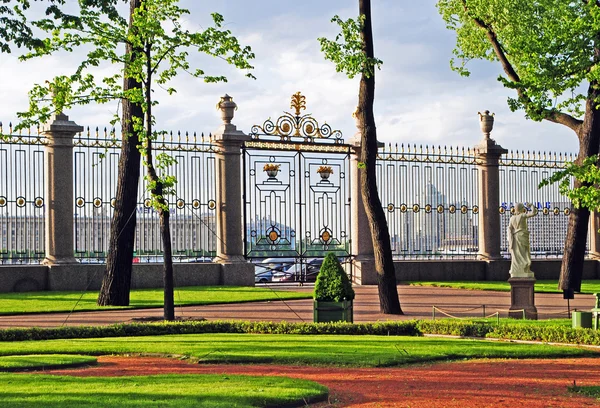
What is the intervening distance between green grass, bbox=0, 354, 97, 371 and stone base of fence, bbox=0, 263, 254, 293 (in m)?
12.0

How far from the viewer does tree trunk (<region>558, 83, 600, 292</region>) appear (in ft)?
88.2

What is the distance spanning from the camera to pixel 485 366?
12.0 meters

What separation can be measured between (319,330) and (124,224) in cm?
733

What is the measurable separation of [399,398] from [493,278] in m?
23.3

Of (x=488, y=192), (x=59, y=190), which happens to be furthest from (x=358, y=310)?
(x=488, y=192)

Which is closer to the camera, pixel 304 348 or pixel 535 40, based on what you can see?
pixel 304 348

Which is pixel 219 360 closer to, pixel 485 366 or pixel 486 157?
pixel 485 366

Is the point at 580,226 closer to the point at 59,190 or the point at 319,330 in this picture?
the point at 319,330

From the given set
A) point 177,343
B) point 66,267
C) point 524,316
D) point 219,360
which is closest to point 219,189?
point 66,267

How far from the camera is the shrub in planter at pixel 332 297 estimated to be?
17047mm

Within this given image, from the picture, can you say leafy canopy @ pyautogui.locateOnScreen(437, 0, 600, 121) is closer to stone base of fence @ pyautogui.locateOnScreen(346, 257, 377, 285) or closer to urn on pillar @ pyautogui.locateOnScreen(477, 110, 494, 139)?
urn on pillar @ pyautogui.locateOnScreen(477, 110, 494, 139)

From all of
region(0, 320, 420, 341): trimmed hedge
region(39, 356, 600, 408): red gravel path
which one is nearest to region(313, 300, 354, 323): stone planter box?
region(0, 320, 420, 341): trimmed hedge

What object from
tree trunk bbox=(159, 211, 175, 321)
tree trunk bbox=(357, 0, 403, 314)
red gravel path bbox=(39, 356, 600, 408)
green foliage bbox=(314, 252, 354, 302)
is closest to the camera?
red gravel path bbox=(39, 356, 600, 408)

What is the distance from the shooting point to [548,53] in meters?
22.9
